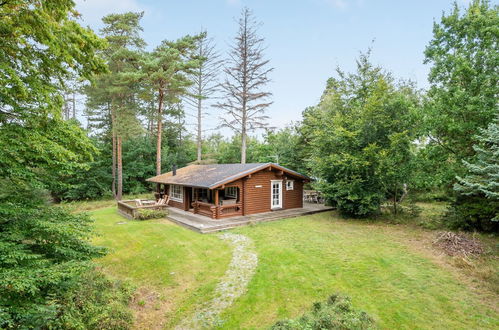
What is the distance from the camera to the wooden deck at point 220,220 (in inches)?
394

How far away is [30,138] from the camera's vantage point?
358 centimetres

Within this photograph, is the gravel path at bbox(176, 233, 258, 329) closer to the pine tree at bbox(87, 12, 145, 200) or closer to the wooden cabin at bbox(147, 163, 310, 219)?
the wooden cabin at bbox(147, 163, 310, 219)

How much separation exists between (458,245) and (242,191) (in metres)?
8.34

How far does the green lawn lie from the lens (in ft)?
14.4

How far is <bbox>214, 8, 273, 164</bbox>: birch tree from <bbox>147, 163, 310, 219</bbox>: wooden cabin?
6460 mm

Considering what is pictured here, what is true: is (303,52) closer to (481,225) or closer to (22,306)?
(481,225)

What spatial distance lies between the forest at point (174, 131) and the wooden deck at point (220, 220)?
7.10 ft

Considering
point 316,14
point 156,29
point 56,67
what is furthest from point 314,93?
point 56,67

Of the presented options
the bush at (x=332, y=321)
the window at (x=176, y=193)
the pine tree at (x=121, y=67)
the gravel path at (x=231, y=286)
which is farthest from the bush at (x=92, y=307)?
the pine tree at (x=121, y=67)

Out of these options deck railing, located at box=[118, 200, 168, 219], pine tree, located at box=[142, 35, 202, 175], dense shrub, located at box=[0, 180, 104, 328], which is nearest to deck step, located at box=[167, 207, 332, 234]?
Result: deck railing, located at box=[118, 200, 168, 219]

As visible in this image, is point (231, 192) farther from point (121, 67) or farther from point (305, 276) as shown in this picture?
point (121, 67)

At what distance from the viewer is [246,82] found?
18.4 meters

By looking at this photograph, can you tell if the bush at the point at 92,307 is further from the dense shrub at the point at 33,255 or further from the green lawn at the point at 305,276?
the green lawn at the point at 305,276

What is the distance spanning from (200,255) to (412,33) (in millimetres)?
14767
